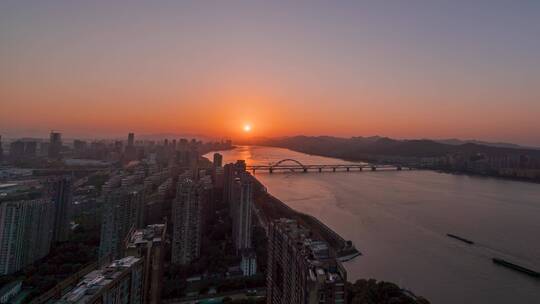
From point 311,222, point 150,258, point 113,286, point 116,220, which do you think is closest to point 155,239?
point 150,258

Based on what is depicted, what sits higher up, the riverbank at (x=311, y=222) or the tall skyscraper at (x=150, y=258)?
the tall skyscraper at (x=150, y=258)

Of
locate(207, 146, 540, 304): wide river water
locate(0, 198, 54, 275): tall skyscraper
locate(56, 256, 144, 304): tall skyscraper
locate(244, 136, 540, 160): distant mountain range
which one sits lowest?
locate(207, 146, 540, 304): wide river water

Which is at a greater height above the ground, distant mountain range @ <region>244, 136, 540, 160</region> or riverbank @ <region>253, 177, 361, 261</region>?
distant mountain range @ <region>244, 136, 540, 160</region>

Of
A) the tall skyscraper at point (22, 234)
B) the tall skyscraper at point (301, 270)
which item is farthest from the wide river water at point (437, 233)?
the tall skyscraper at point (22, 234)

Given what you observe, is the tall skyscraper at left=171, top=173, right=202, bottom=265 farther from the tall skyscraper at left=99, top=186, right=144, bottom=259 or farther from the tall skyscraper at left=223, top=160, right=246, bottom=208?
the tall skyscraper at left=223, top=160, right=246, bottom=208

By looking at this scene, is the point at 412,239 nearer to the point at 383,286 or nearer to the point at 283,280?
the point at 383,286

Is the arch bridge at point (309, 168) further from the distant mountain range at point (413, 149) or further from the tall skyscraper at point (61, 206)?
the tall skyscraper at point (61, 206)

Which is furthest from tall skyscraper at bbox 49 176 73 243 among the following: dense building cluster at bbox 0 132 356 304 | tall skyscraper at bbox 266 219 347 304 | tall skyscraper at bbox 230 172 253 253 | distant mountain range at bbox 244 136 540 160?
distant mountain range at bbox 244 136 540 160
